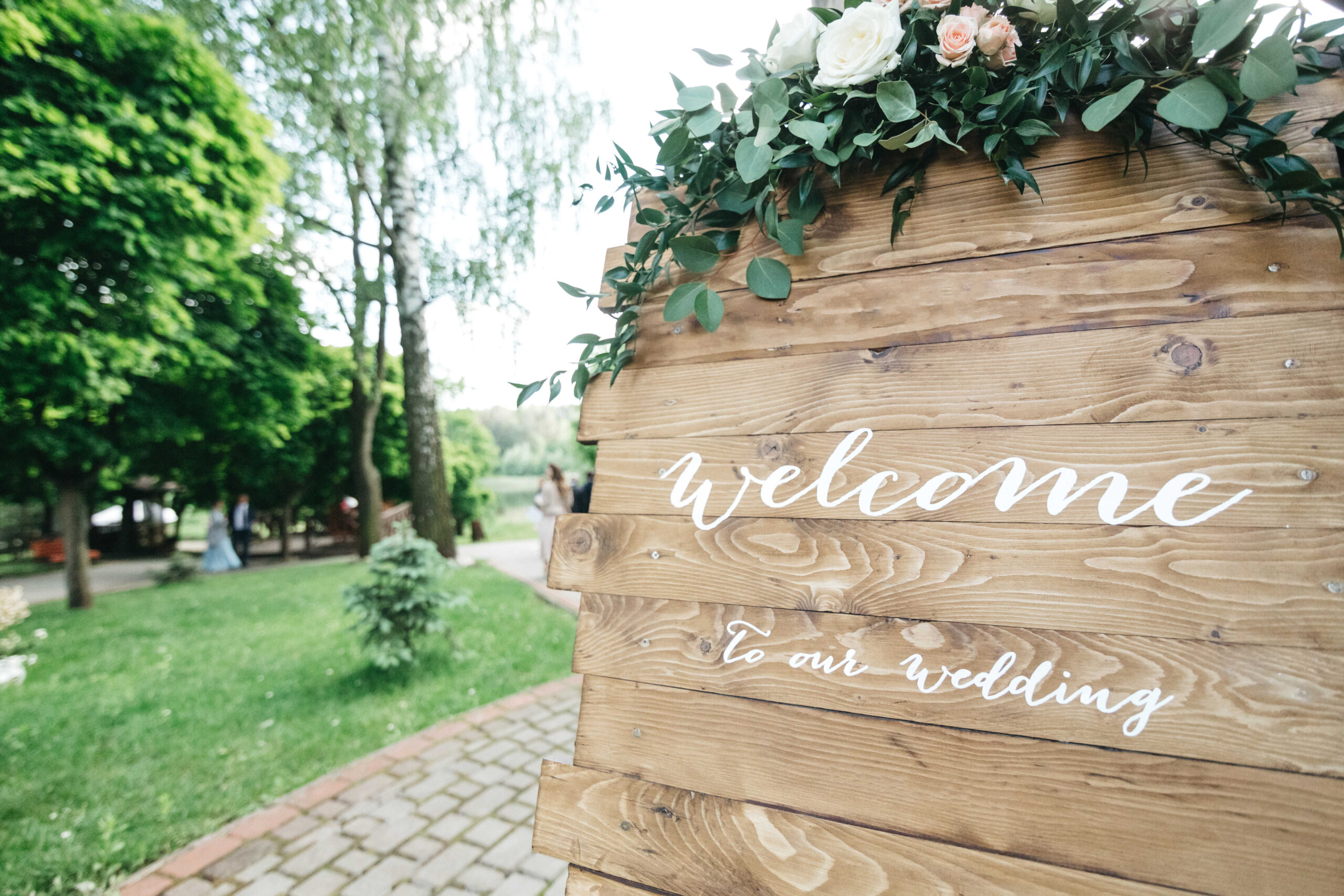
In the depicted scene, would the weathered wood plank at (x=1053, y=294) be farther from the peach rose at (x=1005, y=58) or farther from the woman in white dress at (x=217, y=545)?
the woman in white dress at (x=217, y=545)

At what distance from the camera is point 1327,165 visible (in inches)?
37.4

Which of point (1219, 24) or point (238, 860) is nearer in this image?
point (1219, 24)

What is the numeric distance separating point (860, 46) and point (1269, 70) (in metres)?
0.61

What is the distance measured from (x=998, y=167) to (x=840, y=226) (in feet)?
0.98

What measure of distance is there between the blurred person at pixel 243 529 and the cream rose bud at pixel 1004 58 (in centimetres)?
1662

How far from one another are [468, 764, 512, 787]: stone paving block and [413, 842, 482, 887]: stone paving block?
0.50m

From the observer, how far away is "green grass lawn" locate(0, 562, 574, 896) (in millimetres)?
Result: 2752

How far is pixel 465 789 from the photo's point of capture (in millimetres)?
3088

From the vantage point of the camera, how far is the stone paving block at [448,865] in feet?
7.95

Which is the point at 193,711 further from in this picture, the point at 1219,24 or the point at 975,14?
the point at 1219,24

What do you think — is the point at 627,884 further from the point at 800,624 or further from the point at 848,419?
the point at 848,419

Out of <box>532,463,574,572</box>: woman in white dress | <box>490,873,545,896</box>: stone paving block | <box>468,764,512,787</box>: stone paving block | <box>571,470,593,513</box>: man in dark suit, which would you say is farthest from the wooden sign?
<box>571,470,593,513</box>: man in dark suit

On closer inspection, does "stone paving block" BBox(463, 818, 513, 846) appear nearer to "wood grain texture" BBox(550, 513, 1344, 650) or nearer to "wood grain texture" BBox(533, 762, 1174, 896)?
"wood grain texture" BBox(533, 762, 1174, 896)

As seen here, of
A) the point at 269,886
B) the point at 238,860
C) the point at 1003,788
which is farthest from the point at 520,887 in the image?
the point at 1003,788
